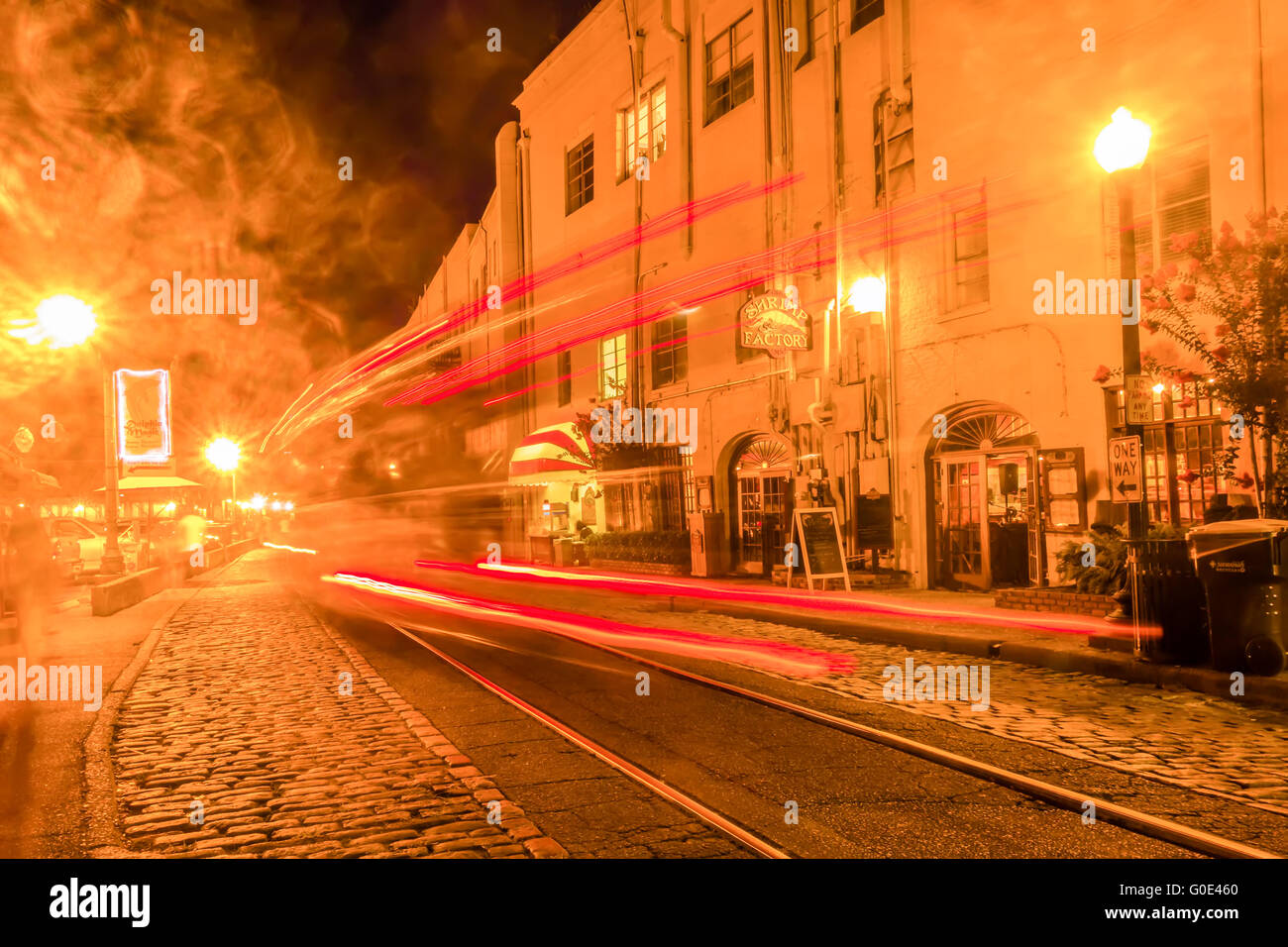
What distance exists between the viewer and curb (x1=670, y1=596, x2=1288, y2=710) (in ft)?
25.5

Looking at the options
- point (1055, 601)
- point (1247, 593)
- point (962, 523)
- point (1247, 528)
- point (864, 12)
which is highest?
point (864, 12)

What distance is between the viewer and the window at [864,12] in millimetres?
17656

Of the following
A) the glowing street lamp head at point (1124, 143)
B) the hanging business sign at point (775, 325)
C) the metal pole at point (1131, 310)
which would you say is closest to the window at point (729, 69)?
the hanging business sign at point (775, 325)

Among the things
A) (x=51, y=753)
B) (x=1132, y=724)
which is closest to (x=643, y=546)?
(x=1132, y=724)

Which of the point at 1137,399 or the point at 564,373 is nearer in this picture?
the point at 1137,399

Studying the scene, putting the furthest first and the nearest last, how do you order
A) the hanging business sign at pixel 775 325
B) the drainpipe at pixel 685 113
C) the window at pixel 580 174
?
the window at pixel 580 174 → the drainpipe at pixel 685 113 → the hanging business sign at pixel 775 325

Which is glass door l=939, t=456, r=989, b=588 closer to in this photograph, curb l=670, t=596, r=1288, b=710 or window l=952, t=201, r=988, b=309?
window l=952, t=201, r=988, b=309

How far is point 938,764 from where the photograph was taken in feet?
19.7

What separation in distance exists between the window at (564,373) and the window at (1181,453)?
62.0ft

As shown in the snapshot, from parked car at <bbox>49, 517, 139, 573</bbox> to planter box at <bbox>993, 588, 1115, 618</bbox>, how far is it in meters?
22.0

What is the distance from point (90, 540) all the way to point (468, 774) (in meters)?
29.8

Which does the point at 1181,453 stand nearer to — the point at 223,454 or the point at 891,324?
the point at 891,324

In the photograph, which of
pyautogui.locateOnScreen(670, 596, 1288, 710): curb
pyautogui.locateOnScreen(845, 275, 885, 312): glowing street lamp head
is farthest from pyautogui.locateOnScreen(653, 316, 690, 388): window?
pyautogui.locateOnScreen(670, 596, 1288, 710): curb

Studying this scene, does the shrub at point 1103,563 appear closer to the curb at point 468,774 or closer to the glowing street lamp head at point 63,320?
the curb at point 468,774
